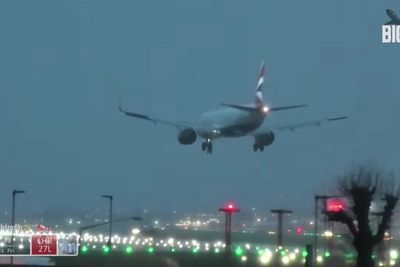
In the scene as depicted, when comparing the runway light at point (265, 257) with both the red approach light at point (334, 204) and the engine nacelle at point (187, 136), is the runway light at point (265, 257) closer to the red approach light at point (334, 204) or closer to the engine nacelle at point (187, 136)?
the red approach light at point (334, 204)

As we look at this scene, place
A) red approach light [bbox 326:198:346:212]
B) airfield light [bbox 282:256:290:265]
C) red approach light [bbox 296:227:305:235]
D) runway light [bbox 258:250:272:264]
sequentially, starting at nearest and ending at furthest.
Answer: red approach light [bbox 326:198:346:212]
runway light [bbox 258:250:272:264]
airfield light [bbox 282:256:290:265]
red approach light [bbox 296:227:305:235]

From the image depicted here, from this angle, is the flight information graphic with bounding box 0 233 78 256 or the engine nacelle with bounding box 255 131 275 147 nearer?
the flight information graphic with bounding box 0 233 78 256

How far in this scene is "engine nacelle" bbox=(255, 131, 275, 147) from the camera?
10581 cm

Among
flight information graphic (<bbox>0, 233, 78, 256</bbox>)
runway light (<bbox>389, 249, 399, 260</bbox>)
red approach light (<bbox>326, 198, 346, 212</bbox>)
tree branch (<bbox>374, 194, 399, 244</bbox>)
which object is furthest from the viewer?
runway light (<bbox>389, 249, 399, 260</bbox>)

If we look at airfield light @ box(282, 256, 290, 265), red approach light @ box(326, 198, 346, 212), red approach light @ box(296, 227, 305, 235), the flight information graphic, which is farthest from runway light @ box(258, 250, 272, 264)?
red approach light @ box(296, 227, 305, 235)

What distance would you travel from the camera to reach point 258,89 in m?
119

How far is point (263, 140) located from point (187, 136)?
7.14 meters

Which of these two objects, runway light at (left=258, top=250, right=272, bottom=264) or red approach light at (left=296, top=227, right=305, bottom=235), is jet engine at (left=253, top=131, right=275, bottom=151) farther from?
red approach light at (left=296, top=227, right=305, bottom=235)

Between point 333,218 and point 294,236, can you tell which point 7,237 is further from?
point 333,218

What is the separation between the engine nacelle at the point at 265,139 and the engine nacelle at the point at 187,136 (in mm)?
5948

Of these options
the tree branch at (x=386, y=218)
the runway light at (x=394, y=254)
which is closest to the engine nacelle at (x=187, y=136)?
the runway light at (x=394, y=254)

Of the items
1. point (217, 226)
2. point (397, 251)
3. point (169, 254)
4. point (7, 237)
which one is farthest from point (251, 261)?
point (217, 226)

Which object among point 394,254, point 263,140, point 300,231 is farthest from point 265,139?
point 300,231

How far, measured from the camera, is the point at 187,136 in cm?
10888
